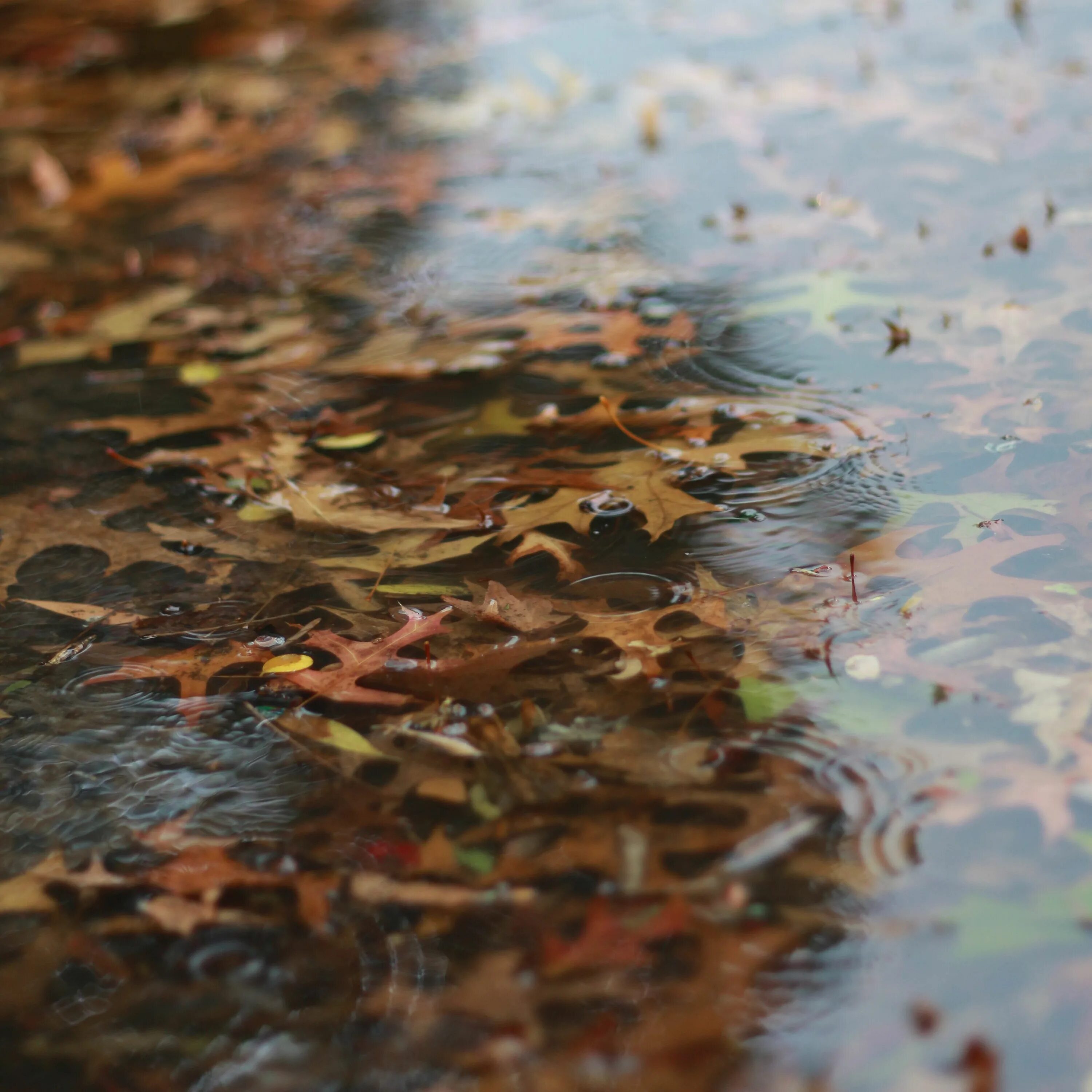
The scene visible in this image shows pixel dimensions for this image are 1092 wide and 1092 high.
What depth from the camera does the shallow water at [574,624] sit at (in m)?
1.12

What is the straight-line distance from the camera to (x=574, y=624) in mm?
1604

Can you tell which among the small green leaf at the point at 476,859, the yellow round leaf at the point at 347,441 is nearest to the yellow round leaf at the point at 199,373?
the yellow round leaf at the point at 347,441

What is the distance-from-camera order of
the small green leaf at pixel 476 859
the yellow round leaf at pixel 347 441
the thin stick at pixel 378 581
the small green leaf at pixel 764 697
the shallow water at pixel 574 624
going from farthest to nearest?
the yellow round leaf at pixel 347 441
the thin stick at pixel 378 581
the small green leaf at pixel 764 697
the small green leaf at pixel 476 859
the shallow water at pixel 574 624

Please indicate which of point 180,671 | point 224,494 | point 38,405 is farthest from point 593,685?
point 38,405

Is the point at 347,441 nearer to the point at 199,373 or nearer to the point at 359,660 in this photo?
the point at 199,373

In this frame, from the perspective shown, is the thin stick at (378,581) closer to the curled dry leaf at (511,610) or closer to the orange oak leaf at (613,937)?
the curled dry leaf at (511,610)

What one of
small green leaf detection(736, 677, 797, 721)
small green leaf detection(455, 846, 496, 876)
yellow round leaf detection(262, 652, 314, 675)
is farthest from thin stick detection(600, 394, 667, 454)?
small green leaf detection(455, 846, 496, 876)

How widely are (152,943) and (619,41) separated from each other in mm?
4481

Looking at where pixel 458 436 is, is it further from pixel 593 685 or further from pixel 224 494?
pixel 593 685

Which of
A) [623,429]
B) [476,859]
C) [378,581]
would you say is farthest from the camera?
[623,429]

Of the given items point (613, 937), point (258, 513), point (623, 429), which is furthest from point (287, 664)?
point (623, 429)

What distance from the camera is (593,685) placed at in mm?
1501

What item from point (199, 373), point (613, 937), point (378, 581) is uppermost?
point (199, 373)

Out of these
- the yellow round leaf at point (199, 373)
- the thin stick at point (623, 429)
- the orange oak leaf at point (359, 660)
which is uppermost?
the yellow round leaf at point (199, 373)
